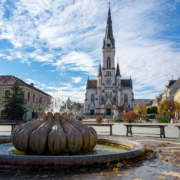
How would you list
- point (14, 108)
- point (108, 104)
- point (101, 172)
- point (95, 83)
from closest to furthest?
1. point (101, 172)
2. point (14, 108)
3. point (108, 104)
4. point (95, 83)

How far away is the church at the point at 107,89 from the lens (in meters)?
70.8

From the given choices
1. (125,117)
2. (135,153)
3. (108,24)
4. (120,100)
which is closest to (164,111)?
(120,100)

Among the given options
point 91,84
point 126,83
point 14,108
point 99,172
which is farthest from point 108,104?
point 99,172

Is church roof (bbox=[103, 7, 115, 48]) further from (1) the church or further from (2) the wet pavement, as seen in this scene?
(2) the wet pavement

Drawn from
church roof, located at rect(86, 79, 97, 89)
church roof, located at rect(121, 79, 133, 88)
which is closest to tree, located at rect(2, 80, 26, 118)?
church roof, located at rect(86, 79, 97, 89)

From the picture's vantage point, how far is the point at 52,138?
4.54 metres

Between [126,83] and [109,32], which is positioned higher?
[109,32]

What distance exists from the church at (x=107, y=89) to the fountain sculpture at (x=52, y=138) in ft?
213

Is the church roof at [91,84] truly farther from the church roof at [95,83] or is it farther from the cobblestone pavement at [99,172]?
the cobblestone pavement at [99,172]

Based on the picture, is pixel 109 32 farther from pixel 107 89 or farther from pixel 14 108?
pixel 14 108

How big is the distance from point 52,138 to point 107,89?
68431 millimetres

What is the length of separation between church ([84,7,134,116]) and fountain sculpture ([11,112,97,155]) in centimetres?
6499

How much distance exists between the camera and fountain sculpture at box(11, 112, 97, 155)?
14.9 ft

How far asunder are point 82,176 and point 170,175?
1.77m
